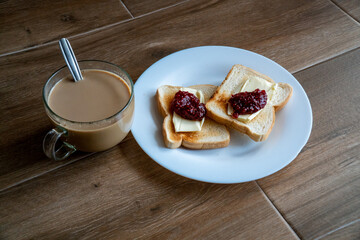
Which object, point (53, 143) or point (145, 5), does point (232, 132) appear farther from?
point (145, 5)

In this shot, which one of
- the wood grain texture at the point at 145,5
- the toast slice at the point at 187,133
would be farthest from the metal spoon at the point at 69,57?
the wood grain texture at the point at 145,5

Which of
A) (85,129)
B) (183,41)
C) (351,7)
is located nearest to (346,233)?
(85,129)

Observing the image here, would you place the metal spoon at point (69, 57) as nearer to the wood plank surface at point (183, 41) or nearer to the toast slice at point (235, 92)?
the wood plank surface at point (183, 41)

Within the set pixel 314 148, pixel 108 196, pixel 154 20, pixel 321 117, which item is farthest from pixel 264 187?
pixel 154 20

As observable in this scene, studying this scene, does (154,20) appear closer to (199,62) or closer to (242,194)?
(199,62)

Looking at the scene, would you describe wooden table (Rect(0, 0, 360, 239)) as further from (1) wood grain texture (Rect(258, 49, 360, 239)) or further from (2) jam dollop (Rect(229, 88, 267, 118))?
(2) jam dollop (Rect(229, 88, 267, 118))

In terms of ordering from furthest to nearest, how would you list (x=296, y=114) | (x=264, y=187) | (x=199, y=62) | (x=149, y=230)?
(x=199, y=62)
(x=296, y=114)
(x=264, y=187)
(x=149, y=230)
